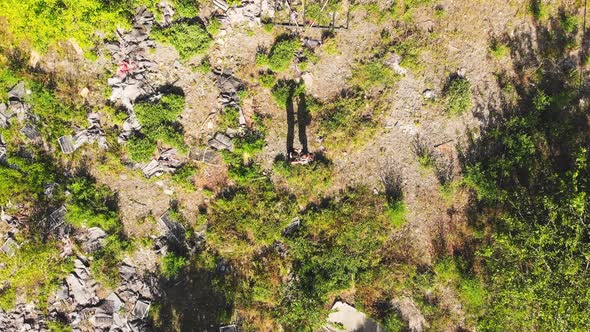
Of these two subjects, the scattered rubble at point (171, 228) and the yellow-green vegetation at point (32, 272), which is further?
the scattered rubble at point (171, 228)

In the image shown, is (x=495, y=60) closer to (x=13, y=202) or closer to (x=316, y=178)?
(x=316, y=178)

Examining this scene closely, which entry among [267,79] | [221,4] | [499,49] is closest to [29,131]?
[221,4]

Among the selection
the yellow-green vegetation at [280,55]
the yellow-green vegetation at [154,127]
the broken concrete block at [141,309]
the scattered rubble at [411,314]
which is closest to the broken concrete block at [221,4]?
the yellow-green vegetation at [280,55]

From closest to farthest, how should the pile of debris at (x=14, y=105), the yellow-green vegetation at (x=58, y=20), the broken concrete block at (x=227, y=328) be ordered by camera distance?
the yellow-green vegetation at (x=58, y=20)
the broken concrete block at (x=227, y=328)
the pile of debris at (x=14, y=105)

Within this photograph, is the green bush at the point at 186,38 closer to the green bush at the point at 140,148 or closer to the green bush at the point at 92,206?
the green bush at the point at 140,148

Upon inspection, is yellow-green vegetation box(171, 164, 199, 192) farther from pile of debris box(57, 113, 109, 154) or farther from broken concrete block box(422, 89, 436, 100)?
broken concrete block box(422, 89, 436, 100)

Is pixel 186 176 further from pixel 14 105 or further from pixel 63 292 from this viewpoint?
pixel 14 105
